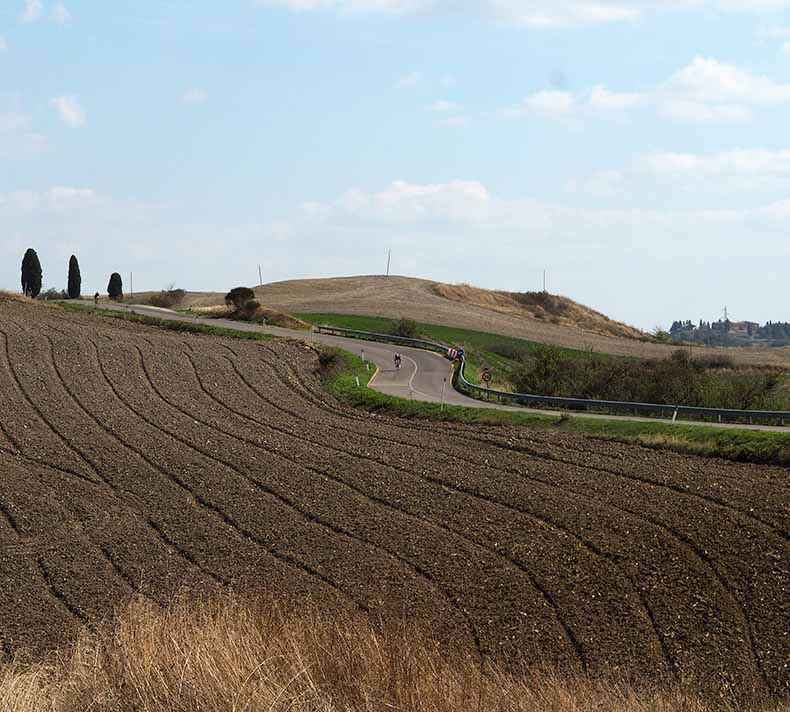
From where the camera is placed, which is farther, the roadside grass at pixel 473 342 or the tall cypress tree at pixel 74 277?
the tall cypress tree at pixel 74 277

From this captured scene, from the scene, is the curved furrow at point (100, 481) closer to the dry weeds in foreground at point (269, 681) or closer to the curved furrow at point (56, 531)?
the curved furrow at point (56, 531)

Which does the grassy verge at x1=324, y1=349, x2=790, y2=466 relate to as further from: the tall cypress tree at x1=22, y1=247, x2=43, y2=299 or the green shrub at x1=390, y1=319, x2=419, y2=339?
the tall cypress tree at x1=22, y1=247, x2=43, y2=299

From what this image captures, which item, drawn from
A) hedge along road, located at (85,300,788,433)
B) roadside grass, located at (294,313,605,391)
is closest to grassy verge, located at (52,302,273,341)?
hedge along road, located at (85,300,788,433)

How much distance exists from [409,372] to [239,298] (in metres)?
24.1

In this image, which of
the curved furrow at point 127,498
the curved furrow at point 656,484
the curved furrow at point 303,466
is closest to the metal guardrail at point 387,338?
the curved furrow at point 303,466

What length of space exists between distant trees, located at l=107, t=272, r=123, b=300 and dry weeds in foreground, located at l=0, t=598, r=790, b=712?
84.6 m

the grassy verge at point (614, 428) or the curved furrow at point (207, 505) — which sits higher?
the grassy verge at point (614, 428)

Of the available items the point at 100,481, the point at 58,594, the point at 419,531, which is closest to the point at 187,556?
the point at 58,594

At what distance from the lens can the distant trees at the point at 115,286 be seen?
3750 inches

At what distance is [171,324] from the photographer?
214 feet

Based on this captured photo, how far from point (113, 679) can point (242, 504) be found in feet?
51.0

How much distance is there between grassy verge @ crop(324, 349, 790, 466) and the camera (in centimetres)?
2967

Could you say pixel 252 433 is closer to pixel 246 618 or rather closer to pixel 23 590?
pixel 23 590

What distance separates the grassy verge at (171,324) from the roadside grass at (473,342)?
1205cm
